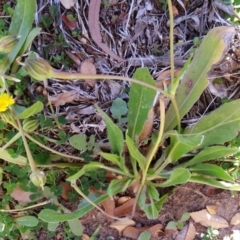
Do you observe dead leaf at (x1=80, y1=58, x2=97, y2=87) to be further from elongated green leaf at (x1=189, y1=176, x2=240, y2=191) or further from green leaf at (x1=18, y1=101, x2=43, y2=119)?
elongated green leaf at (x1=189, y1=176, x2=240, y2=191)

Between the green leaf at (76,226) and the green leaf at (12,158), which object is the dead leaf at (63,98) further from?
the green leaf at (76,226)

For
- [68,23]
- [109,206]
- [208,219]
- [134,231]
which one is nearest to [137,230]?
[134,231]

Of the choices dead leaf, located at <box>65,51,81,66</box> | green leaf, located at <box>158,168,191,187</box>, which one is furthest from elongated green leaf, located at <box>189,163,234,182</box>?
dead leaf, located at <box>65,51,81,66</box>

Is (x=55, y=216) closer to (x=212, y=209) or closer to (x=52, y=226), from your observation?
(x=52, y=226)

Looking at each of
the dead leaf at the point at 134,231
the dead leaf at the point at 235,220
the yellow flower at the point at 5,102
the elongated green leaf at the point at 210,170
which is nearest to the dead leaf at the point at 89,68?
the yellow flower at the point at 5,102

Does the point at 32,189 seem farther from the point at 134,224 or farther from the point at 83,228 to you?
the point at 134,224

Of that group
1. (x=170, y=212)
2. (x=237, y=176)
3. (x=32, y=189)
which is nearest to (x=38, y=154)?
(x=32, y=189)
